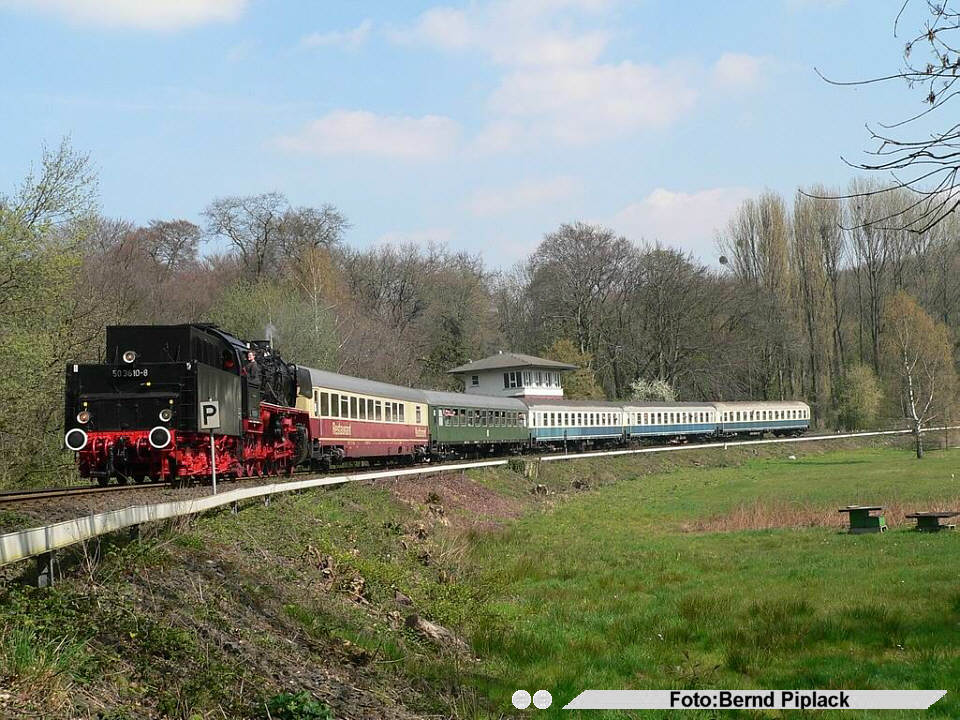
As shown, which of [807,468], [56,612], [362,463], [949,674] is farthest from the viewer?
[807,468]

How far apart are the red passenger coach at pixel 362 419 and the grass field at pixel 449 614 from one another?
4.87 meters

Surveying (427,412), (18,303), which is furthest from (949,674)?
(427,412)

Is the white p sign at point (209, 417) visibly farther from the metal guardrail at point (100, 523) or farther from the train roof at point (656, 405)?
the train roof at point (656, 405)

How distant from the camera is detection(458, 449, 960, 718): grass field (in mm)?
11727

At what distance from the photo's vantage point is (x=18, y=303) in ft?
79.9

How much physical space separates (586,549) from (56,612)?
16987mm

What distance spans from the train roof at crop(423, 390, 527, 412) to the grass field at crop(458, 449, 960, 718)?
14.9 meters

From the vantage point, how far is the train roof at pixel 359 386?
30.7 m

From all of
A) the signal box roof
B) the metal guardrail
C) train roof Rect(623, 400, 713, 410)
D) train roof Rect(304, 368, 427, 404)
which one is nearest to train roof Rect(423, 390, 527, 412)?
train roof Rect(304, 368, 427, 404)

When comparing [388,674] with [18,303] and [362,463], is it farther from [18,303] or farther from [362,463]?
[362,463]

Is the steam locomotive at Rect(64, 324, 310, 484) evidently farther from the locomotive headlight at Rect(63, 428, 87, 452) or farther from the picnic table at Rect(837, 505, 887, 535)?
the picnic table at Rect(837, 505, 887, 535)
